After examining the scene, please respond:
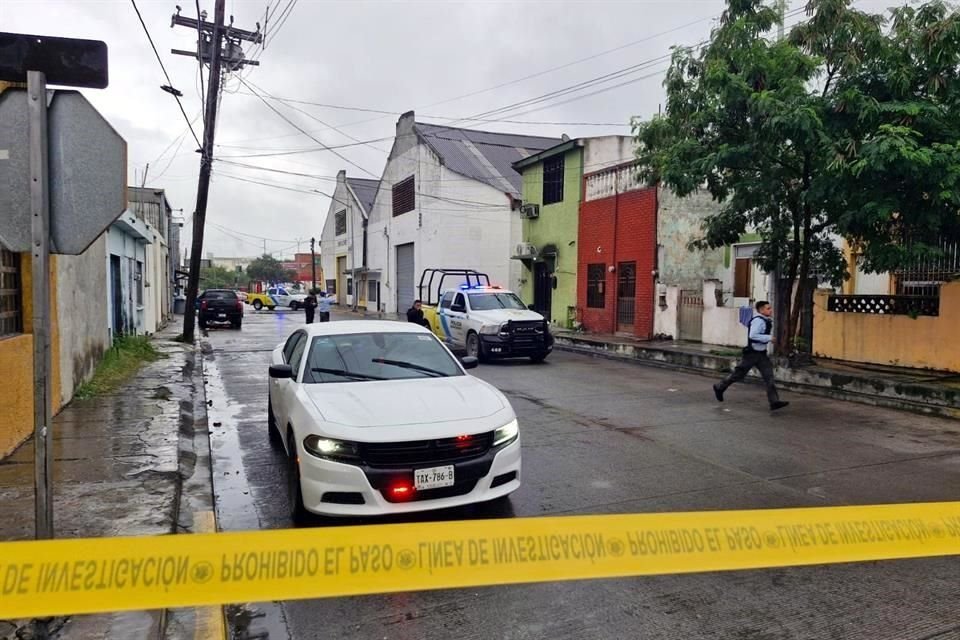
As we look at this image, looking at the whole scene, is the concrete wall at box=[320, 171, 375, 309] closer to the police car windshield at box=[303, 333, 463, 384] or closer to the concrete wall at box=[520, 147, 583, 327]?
the concrete wall at box=[520, 147, 583, 327]

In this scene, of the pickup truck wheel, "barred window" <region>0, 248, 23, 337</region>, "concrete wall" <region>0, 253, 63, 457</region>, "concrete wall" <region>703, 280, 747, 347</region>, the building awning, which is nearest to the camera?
"concrete wall" <region>0, 253, 63, 457</region>

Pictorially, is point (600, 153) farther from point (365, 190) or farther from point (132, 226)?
point (365, 190)

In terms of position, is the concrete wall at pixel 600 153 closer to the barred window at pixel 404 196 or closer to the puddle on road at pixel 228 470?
the barred window at pixel 404 196

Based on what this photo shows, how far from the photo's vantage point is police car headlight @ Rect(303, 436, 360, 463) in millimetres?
4516

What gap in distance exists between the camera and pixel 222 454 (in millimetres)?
7387

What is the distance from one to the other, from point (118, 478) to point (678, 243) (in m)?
16.4

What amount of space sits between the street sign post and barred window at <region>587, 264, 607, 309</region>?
19.4 meters

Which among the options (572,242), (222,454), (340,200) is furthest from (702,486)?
(340,200)

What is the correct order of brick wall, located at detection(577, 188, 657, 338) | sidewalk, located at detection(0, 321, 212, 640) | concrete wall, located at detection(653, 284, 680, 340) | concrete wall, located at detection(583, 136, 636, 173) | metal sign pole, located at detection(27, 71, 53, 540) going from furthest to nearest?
concrete wall, located at detection(583, 136, 636, 173), brick wall, located at detection(577, 188, 657, 338), concrete wall, located at detection(653, 284, 680, 340), sidewalk, located at detection(0, 321, 212, 640), metal sign pole, located at detection(27, 71, 53, 540)

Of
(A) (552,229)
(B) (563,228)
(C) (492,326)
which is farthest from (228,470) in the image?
(A) (552,229)

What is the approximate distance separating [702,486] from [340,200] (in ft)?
151

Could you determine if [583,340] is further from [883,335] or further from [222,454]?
[222,454]

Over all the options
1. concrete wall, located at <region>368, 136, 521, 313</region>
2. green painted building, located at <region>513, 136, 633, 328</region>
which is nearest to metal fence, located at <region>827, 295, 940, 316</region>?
green painted building, located at <region>513, 136, 633, 328</region>

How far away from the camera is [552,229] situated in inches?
990
